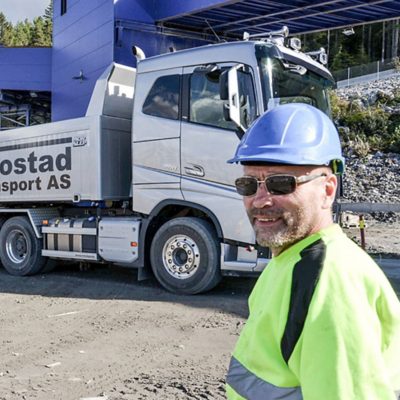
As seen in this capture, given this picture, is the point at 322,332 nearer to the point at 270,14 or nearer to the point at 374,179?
the point at 270,14

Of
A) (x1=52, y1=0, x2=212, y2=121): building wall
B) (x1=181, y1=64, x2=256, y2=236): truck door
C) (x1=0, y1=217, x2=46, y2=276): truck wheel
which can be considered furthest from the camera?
(x1=52, y1=0, x2=212, y2=121): building wall

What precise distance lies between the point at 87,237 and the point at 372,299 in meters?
6.98

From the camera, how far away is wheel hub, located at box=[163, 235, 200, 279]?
686cm

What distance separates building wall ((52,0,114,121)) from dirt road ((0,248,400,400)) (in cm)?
738

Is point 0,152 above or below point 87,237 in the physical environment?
above

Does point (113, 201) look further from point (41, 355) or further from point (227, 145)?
point (41, 355)

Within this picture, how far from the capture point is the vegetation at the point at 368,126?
23.5m

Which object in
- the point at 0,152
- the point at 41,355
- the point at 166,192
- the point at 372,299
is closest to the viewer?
the point at 372,299

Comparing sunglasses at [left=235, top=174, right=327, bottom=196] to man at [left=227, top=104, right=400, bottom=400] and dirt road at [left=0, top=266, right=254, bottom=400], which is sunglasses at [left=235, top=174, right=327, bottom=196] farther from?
dirt road at [left=0, top=266, right=254, bottom=400]

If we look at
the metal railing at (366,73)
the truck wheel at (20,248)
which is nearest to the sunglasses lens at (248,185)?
the truck wheel at (20,248)

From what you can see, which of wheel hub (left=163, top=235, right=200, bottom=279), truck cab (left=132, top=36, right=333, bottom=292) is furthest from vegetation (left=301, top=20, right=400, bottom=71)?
wheel hub (left=163, top=235, right=200, bottom=279)

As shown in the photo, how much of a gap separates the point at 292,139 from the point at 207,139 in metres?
5.17

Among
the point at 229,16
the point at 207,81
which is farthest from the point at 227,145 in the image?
the point at 229,16

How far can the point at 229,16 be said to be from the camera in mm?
12367
